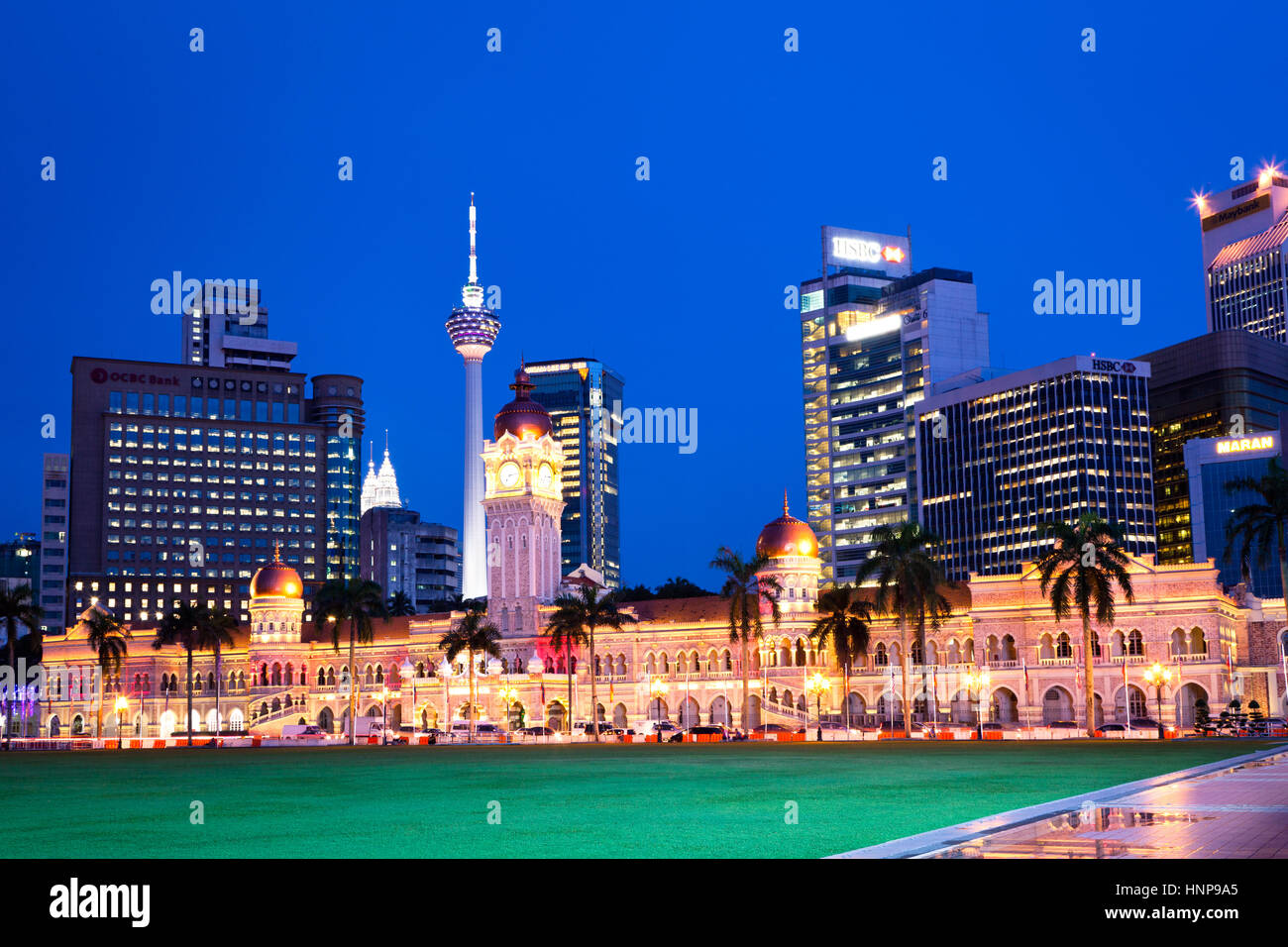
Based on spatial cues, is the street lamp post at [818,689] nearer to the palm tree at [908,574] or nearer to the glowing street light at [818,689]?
the glowing street light at [818,689]

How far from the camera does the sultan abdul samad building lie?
98.3 metres

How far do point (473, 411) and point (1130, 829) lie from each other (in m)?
147

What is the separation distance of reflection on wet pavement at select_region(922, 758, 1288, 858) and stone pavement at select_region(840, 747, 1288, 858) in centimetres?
1

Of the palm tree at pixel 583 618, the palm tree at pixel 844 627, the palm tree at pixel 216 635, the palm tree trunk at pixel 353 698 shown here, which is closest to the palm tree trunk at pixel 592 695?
the palm tree at pixel 583 618

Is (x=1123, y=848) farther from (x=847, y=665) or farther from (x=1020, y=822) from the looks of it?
(x=847, y=665)

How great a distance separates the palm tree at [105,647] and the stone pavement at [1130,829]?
122 m

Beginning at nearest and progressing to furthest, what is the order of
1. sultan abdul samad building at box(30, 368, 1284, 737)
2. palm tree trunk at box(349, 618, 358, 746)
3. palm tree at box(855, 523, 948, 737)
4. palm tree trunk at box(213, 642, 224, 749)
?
palm tree at box(855, 523, 948, 737) → sultan abdul samad building at box(30, 368, 1284, 737) → palm tree trunk at box(349, 618, 358, 746) → palm tree trunk at box(213, 642, 224, 749)

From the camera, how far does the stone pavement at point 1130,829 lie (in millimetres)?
18281

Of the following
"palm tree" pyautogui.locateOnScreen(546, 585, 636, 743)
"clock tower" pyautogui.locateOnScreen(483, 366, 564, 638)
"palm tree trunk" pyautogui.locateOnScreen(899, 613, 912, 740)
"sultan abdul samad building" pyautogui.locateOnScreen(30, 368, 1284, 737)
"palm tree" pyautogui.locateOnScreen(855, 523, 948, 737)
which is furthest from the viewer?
"clock tower" pyautogui.locateOnScreen(483, 366, 564, 638)

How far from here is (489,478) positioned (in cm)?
13750

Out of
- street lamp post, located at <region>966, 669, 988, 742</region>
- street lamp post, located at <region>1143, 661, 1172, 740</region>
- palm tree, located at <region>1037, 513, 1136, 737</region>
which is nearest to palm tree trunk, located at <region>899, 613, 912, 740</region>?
street lamp post, located at <region>966, 669, 988, 742</region>

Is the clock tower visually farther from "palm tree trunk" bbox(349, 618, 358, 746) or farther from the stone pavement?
the stone pavement

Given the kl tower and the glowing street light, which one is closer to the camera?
the glowing street light
